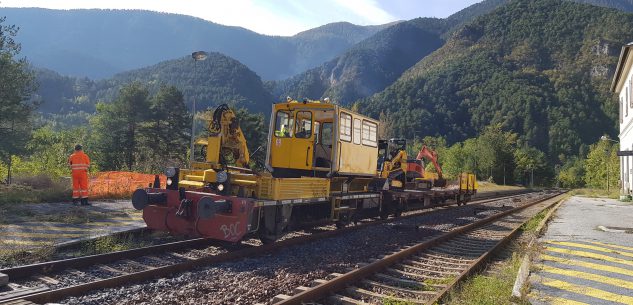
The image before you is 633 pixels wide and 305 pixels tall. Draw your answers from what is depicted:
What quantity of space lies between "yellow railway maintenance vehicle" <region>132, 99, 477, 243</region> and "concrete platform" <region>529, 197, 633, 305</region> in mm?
4234

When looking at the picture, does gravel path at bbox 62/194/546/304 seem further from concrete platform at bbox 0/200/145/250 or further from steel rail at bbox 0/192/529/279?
concrete platform at bbox 0/200/145/250

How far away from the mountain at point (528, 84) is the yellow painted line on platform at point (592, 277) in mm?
111402

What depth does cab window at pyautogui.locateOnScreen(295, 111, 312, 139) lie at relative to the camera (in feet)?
34.9

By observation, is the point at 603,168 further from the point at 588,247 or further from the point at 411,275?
the point at 411,275

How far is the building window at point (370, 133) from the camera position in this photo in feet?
39.2

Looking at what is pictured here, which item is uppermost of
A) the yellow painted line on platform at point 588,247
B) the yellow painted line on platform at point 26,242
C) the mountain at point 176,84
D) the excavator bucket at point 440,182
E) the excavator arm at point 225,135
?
the mountain at point 176,84

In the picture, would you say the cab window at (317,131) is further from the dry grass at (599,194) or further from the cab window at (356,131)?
the dry grass at (599,194)

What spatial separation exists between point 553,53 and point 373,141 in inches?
6397

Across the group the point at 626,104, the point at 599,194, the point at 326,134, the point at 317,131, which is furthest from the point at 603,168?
the point at 317,131

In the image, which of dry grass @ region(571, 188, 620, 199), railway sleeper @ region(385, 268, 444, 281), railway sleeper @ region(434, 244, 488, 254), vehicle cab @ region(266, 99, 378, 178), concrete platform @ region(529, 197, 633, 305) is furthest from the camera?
dry grass @ region(571, 188, 620, 199)

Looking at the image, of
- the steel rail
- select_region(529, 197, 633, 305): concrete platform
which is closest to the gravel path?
the steel rail

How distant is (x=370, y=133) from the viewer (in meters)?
12.3

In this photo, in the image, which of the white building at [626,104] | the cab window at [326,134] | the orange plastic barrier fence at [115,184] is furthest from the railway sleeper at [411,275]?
the white building at [626,104]

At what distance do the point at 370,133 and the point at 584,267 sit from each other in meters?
6.16
